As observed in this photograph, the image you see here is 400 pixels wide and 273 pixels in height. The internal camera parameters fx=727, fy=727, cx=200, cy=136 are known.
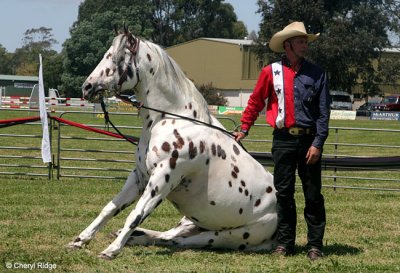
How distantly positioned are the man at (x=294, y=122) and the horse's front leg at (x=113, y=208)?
3.59 ft

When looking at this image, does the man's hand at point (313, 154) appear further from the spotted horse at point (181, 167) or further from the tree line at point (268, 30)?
the tree line at point (268, 30)

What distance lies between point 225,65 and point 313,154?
6934 cm

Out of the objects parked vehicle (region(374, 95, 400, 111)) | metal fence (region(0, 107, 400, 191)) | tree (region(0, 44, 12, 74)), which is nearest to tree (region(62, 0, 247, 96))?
parked vehicle (region(374, 95, 400, 111))

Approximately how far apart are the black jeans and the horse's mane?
2.43 ft

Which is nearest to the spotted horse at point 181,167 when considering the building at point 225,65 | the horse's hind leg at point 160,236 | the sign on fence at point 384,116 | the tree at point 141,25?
the horse's hind leg at point 160,236

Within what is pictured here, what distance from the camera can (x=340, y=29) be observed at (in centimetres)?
6059

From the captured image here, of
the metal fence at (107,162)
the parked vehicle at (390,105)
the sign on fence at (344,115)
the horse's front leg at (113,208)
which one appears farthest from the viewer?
the parked vehicle at (390,105)

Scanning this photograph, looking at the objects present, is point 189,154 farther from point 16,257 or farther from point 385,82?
point 385,82

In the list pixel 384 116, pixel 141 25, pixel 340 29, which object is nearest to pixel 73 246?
pixel 384 116

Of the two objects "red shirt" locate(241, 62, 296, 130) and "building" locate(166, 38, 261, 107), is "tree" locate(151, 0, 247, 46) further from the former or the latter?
"red shirt" locate(241, 62, 296, 130)

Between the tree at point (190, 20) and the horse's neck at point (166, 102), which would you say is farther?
the tree at point (190, 20)

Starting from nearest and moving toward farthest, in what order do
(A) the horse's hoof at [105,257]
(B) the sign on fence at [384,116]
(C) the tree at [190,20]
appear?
(A) the horse's hoof at [105,257] → (B) the sign on fence at [384,116] → (C) the tree at [190,20]

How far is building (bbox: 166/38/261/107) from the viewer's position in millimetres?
73688

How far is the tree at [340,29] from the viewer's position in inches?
2377
